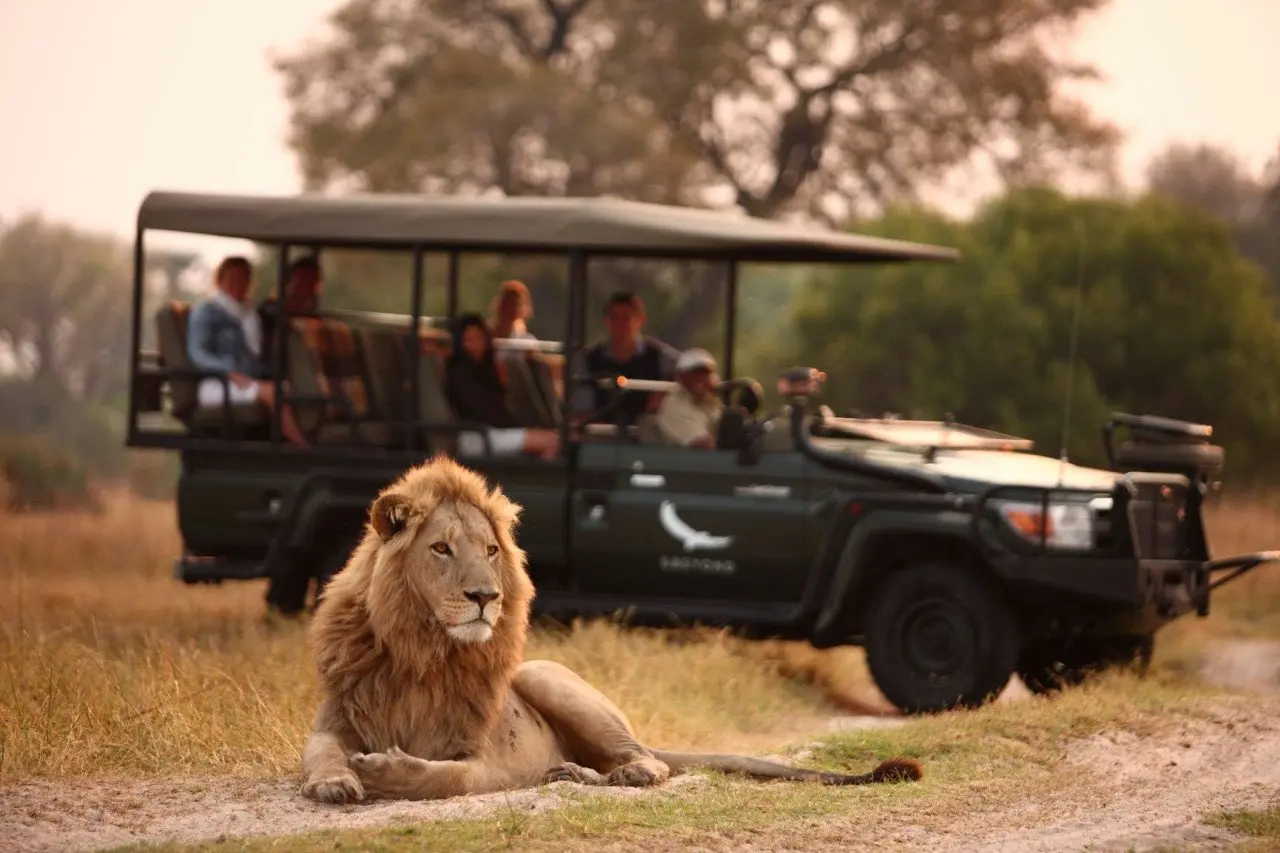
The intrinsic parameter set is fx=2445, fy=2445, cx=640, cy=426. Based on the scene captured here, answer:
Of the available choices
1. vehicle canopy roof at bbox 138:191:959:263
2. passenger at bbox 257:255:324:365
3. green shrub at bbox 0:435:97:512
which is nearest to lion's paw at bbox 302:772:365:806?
vehicle canopy roof at bbox 138:191:959:263

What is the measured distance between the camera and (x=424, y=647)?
22.9 ft

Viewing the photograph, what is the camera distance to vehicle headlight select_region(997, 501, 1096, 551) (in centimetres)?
1000

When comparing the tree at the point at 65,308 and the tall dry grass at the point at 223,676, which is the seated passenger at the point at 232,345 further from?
the tree at the point at 65,308

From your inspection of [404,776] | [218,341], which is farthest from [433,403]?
[404,776]

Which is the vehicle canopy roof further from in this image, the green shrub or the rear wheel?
the green shrub

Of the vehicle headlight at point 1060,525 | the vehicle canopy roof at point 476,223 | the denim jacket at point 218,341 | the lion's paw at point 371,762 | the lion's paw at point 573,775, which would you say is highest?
the vehicle canopy roof at point 476,223

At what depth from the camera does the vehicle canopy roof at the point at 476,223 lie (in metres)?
11.0

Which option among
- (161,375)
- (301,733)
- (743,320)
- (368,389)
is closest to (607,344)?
(368,389)

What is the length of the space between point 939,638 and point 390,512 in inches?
153

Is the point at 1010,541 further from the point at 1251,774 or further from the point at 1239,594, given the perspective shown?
the point at 1239,594

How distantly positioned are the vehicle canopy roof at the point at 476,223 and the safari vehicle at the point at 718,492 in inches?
0.5

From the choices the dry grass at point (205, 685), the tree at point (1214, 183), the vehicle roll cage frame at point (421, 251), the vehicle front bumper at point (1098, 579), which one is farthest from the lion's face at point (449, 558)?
the tree at point (1214, 183)

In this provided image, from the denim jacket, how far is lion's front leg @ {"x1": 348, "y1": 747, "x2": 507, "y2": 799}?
510 cm

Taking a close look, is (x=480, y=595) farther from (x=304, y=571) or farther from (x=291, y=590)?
(x=291, y=590)
